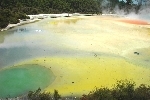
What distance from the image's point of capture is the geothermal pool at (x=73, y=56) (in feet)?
92.0

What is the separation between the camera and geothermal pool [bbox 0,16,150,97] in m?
28.0

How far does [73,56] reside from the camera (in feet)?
118

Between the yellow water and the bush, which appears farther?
the bush

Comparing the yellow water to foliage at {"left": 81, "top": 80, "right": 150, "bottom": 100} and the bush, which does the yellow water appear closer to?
foliage at {"left": 81, "top": 80, "right": 150, "bottom": 100}

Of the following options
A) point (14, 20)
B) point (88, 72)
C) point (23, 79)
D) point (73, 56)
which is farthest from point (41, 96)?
point (14, 20)

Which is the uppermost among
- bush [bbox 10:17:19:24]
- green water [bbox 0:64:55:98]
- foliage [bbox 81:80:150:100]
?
bush [bbox 10:17:19:24]

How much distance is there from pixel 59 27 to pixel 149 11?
40615 millimetres

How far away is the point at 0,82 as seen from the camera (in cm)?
2698

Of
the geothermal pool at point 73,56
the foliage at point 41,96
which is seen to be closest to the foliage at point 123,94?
the foliage at point 41,96

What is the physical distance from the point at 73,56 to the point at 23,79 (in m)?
9.22

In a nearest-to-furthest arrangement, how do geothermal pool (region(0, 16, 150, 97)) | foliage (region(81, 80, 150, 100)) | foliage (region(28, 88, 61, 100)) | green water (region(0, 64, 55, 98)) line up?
foliage (region(81, 80, 150, 100)), foliage (region(28, 88, 61, 100)), green water (region(0, 64, 55, 98)), geothermal pool (region(0, 16, 150, 97))

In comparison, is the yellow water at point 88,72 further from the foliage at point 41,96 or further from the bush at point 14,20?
the bush at point 14,20

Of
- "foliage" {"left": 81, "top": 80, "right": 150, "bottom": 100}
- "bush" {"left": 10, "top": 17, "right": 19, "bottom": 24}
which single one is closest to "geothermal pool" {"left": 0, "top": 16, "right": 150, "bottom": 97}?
"bush" {"left": 10, "top": 17, "right": 19, "bottom": 24}

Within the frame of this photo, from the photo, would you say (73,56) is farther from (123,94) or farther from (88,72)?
(123,94)
